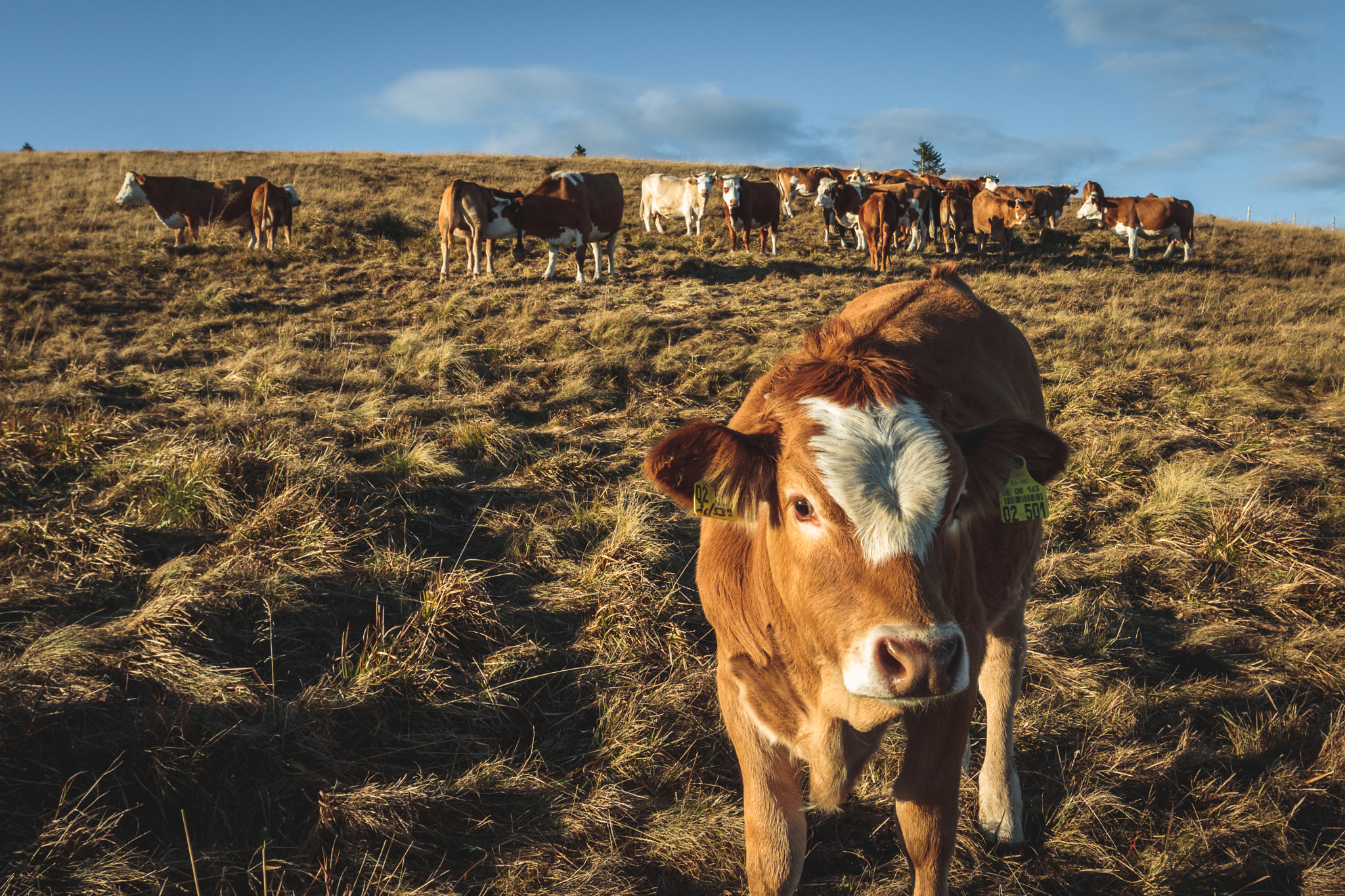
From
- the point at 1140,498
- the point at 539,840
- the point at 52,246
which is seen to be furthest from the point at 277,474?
the point at 52,246

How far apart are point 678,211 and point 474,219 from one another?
33.8 feet

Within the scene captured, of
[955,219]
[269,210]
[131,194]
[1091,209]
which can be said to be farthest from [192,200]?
[1091,209]

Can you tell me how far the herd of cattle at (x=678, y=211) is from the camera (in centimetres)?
1525

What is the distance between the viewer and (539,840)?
9.17 feet

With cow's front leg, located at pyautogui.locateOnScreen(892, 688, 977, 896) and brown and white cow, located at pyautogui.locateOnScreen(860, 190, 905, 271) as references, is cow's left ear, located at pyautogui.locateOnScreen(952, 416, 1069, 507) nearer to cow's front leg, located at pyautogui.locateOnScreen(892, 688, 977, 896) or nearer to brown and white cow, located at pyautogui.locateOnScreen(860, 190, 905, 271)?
cow's front leg, located at pyautogui.locateOnScreen(892, 688, 977, 896)

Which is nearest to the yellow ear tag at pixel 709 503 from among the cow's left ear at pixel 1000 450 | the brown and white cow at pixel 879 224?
the cow's left ear at pixel 1000 450

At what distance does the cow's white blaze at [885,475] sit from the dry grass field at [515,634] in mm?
1621

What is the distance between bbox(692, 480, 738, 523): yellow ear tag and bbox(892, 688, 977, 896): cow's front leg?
85 cm

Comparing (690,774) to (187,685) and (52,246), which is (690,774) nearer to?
(187,685)

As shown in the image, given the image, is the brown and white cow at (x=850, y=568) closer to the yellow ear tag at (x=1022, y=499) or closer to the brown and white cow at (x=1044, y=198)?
the yellow ear tag at (x=1022, y=499)

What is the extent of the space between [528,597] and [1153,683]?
344cm

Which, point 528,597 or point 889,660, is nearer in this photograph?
A: point 889,660

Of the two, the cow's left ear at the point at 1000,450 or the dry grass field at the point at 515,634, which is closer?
the cow's left ear at the point at 1000,450

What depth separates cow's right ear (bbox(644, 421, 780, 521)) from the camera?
6.86 ft
